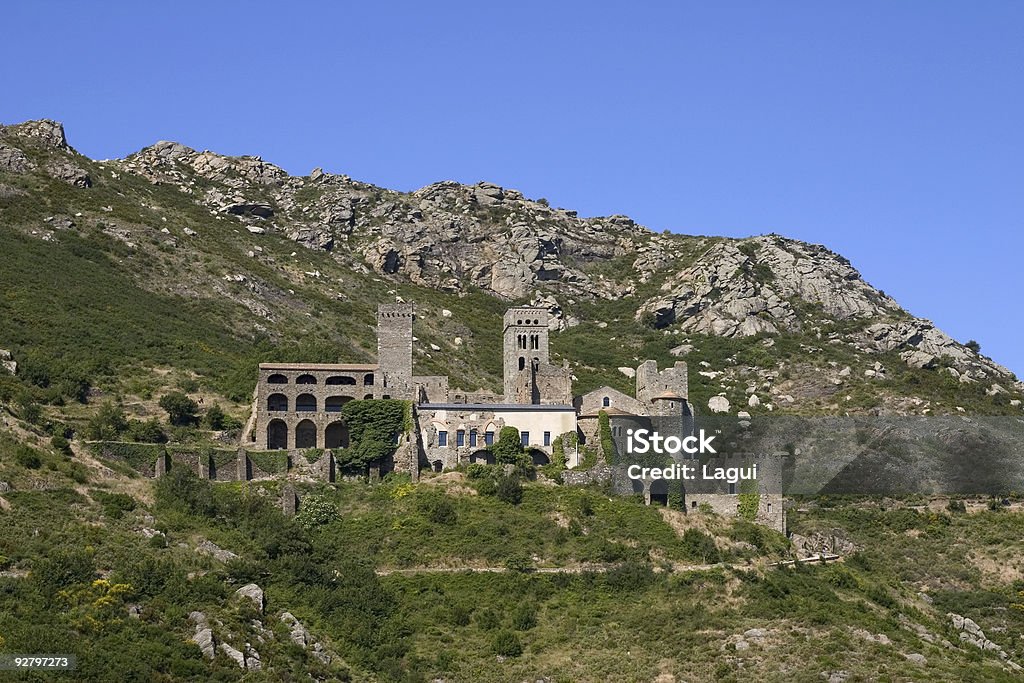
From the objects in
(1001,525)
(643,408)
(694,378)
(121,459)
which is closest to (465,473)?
(643,408)

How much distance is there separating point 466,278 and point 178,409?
6253 centimetres

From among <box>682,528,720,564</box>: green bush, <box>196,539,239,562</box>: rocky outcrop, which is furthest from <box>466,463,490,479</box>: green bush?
<box>196,539,239,562</box>: rocky outcrop

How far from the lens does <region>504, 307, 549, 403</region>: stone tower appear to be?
87.2 metres

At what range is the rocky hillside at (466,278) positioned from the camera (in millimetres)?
118188

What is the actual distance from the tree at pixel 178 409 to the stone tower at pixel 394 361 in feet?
37.7

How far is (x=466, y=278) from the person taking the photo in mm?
145875

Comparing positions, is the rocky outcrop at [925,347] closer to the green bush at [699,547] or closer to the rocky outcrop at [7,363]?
the green bush at [699,547]

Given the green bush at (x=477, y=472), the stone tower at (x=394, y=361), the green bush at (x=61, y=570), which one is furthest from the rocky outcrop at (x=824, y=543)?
the green bush at (x=61, y=570)

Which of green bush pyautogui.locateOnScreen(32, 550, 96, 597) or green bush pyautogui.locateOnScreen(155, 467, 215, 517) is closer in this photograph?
green bush pyautogui.locateOnScreen(32, 550, 96, 597)

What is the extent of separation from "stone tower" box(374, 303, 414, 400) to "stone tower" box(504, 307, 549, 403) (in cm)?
681

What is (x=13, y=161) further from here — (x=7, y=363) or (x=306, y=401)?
(x=306, y=401)

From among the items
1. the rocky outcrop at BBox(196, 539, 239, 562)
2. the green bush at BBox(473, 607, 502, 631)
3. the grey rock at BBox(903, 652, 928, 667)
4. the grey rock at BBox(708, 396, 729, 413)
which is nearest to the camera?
the grey rock at BBox(903, 652, 928, 667)

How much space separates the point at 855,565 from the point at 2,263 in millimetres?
64067

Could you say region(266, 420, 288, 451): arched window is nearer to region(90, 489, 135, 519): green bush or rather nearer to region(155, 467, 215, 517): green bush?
region(155, 467, 215, 517): green bush
